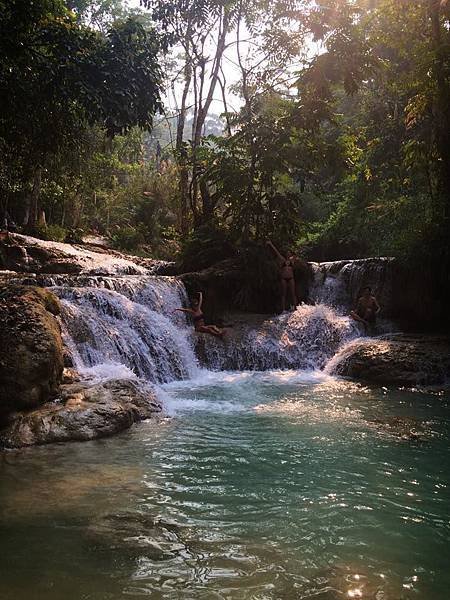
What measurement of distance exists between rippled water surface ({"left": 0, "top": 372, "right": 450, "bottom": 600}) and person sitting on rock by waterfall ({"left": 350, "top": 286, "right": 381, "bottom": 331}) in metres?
5.58

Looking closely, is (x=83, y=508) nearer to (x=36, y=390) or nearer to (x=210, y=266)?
(x=36, y=390)

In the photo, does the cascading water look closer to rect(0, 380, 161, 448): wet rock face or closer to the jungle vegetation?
rect(0, 380, 161, 448): wet rock face

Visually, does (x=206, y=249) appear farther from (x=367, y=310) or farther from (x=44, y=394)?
(x=44, y=394)

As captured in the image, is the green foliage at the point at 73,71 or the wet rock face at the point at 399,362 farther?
the wet rock face at the point at 399,362

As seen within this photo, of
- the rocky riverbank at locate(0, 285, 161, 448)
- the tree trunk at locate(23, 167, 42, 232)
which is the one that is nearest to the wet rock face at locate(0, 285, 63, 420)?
the rocky riverbank at locate(0, 285, 161, 448)

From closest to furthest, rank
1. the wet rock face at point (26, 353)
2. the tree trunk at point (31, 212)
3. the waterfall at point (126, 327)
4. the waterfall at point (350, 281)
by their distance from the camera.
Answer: the wet rock face at point (26, 353) < the waterfall at point (126, 327) < the waterfall at point (350, 281) < the tree trunk at point (31, 212)

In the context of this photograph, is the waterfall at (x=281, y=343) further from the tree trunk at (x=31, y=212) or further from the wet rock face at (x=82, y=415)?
the tree trunk at (x=31, y=212)

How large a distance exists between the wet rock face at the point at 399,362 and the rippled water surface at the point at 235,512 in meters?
2.48

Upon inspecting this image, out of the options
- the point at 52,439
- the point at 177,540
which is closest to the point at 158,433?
the point at 52,439

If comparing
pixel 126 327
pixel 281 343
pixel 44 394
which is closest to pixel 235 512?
pixel 44 394

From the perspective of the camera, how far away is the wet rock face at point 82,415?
5508 millimetres

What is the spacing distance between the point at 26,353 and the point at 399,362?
6514 millimetres

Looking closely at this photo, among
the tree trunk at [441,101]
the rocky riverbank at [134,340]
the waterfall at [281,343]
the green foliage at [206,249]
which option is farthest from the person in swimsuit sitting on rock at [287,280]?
the tree trunk at [441,101]

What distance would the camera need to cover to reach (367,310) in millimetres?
12125
